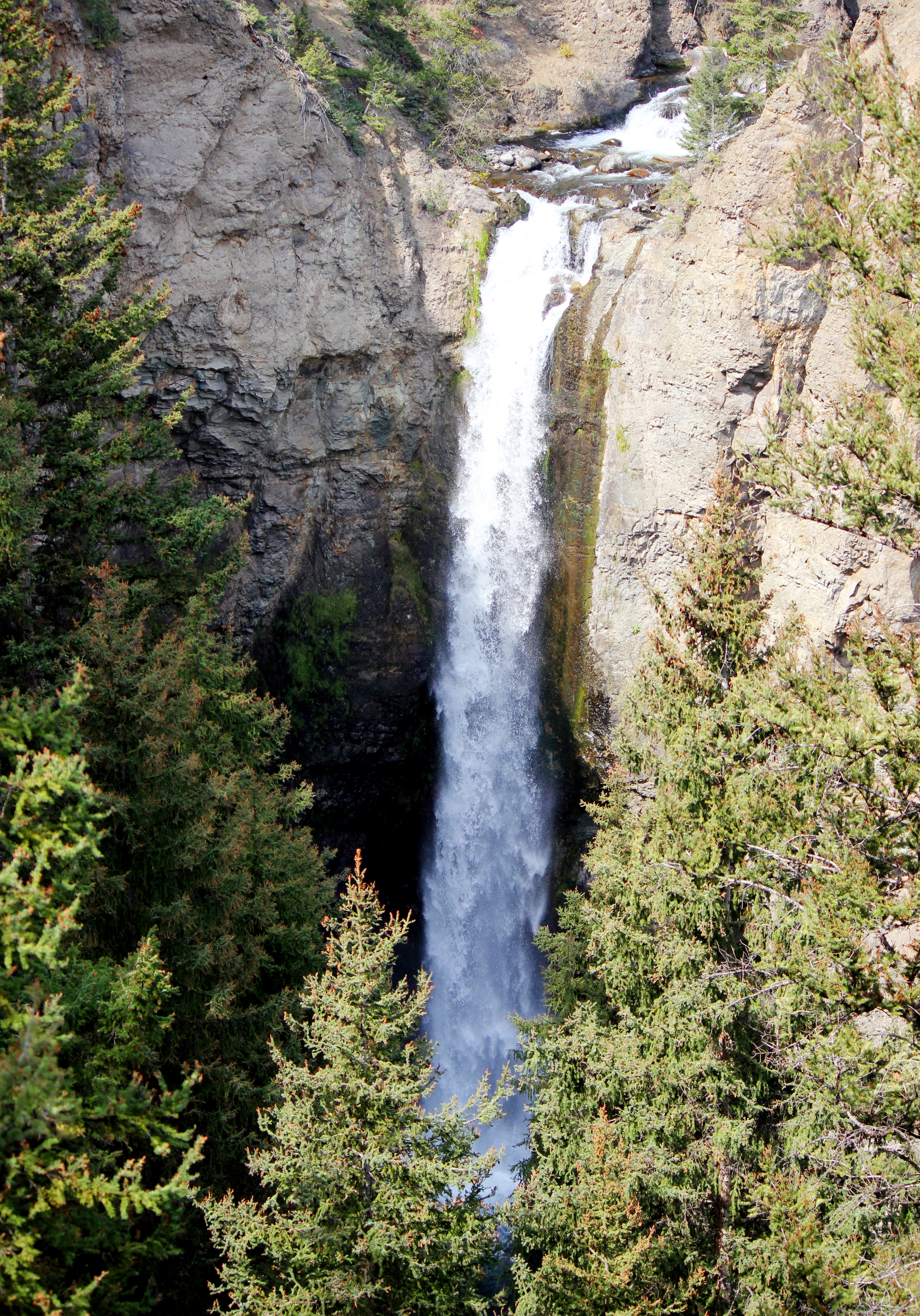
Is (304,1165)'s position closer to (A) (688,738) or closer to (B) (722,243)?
(A) (688,738)

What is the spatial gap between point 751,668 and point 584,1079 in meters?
6.71

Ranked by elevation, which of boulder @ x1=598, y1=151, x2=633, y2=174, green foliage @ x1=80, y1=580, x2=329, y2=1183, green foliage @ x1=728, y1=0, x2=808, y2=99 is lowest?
green foliage @ x1=80, y1=580, x2=329, y2=1183

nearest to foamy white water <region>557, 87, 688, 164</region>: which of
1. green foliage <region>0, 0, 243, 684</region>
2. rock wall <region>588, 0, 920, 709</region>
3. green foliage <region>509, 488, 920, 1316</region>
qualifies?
rock wall <region>588, 0, 920, 709</region>

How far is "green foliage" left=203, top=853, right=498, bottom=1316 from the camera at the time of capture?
342 inches

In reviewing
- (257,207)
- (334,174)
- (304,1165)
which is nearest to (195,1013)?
(304,1165)

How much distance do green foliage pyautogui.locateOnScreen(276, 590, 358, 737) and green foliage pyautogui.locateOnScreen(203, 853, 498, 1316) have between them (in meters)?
13.4

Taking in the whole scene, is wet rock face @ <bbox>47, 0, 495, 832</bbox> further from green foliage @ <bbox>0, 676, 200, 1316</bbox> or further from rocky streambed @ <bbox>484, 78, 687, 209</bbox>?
green foliage @ <bbox>0, 676, 200, 1316</bbox>

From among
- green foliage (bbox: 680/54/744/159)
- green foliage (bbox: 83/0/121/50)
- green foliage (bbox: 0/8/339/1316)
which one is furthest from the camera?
green foliage (bbox: 680/54/744/159)

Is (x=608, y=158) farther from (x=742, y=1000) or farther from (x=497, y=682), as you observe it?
(x=742, y=1000)

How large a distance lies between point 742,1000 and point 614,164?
74.0 ft

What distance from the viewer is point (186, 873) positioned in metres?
12.7

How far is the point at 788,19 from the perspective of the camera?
2322 centimetres

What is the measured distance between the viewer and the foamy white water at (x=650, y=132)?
2670 cm

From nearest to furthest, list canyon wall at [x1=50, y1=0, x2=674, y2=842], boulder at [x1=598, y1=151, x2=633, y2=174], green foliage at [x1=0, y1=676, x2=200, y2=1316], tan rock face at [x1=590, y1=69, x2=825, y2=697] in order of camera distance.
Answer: green foliage at [x1=0, y1=676, x2=200, y2=1316]
tan rock face at [x1=590, y1=69, x2=825, y2=697]
canyon wall at [x1=50, y1=0, x2=674, y2=842]
boulder at [x1=598, y1=151, x2=633, y2=174]
